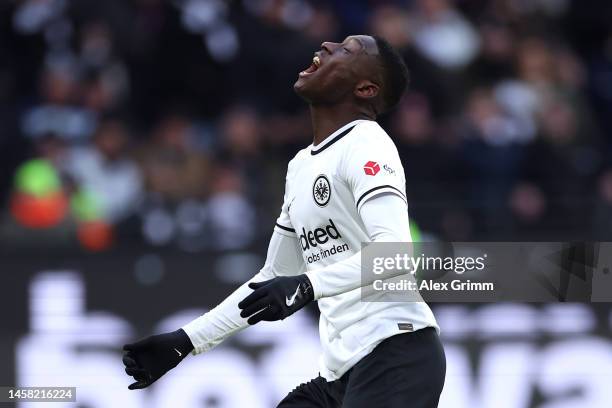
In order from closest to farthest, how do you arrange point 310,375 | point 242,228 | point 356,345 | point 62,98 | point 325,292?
point 325,292 < point 356,345 < point 310,375 < point 242,228 < point 62,98

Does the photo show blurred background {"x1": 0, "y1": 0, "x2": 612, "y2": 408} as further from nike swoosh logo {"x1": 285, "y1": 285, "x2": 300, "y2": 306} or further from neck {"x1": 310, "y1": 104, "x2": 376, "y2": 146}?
nike swoosh logo {"x1": 285, "y1": 285, "x2": 300, "y2": 306}

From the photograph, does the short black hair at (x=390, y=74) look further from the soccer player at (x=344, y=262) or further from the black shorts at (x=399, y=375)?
the black shorts at (x=399, y=375)

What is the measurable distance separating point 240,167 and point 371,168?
5.19 metres

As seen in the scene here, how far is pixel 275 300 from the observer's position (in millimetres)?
4109

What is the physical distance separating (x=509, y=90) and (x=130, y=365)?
21.3 ft

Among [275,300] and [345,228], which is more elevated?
[345,228]

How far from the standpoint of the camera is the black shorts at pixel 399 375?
445cm

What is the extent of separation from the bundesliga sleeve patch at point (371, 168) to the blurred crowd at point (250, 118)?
13.5 feet

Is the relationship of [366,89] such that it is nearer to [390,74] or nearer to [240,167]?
[390,74]

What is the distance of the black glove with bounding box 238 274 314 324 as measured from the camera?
13.5 feet

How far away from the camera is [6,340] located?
817cm

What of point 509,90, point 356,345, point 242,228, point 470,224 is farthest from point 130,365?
point 509,90

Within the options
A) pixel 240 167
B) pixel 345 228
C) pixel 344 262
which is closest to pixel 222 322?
pixel 345 228

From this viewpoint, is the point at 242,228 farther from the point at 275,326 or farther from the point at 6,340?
the point at 6,340
